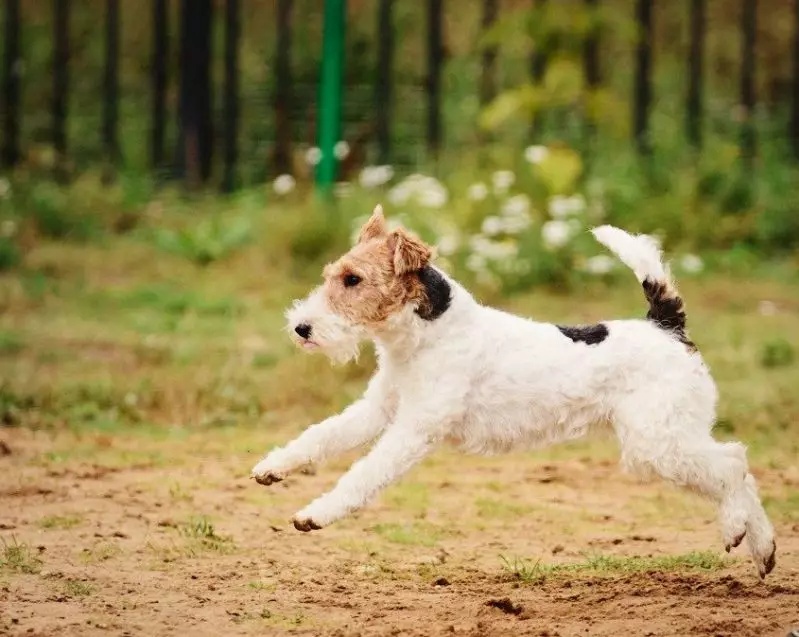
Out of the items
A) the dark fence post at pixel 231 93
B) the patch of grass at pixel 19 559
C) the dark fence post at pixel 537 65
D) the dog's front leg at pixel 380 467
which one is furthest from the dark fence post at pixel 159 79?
the dog's front leg at pixel 380 467

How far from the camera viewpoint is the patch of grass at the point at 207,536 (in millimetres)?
5043

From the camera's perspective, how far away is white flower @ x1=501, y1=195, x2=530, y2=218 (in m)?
10.0

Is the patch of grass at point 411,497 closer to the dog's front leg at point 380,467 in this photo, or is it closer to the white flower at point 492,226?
the dog's front leg at point 380,467

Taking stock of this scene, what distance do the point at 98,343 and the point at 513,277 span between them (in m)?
2.88

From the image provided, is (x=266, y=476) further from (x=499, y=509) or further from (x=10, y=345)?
(x=10, y=345)

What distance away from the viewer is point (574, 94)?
11203 millimetres

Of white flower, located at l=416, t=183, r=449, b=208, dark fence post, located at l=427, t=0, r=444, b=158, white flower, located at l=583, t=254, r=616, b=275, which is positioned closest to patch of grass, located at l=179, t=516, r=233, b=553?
white flower, located at l=583, t=254, r=616, b=275

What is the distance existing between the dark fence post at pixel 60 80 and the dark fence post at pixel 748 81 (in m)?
5.90

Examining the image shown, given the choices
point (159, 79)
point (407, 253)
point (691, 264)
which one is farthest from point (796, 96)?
point (407, 253)

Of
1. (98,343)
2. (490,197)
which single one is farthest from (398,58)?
(98,343)

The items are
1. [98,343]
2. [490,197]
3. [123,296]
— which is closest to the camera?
[98,343]

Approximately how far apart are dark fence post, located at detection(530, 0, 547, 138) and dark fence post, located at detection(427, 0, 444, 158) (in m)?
0.82

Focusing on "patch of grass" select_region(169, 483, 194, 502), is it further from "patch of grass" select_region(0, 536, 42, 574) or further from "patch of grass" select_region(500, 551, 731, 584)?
"patch of grass" select_region(500, 551, 731, 584)

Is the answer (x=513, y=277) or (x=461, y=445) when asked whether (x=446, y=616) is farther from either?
(x=513, y=277)
